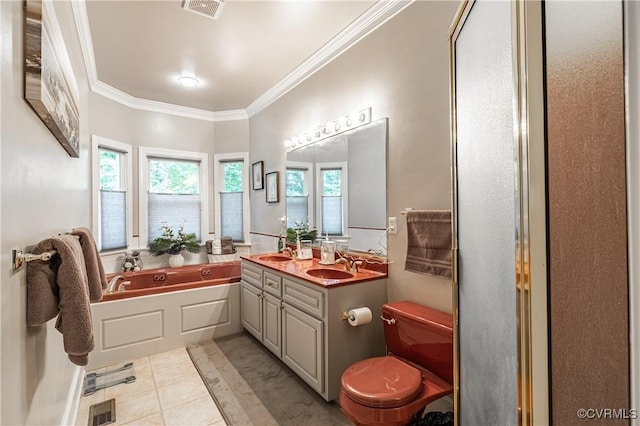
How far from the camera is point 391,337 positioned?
1.90 meters

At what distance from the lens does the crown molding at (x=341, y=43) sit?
84.4 inches

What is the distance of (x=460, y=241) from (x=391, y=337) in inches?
40.0

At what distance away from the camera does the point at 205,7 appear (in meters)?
2.20

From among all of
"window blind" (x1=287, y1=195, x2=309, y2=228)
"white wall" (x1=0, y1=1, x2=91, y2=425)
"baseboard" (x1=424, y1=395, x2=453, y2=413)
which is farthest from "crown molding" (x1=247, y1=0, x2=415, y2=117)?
"baseboard" (x1=424, y1=395, x2=453, y2=413)

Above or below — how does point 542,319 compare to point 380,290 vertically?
above

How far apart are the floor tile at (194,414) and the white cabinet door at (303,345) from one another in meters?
0.60

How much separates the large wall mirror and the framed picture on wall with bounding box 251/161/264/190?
820 millimetres

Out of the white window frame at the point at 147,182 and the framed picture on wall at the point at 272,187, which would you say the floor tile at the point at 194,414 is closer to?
the framed picture on wall at the point at 272,187

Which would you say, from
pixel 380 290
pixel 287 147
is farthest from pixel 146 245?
pixel 380 290

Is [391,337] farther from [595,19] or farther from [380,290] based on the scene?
[595,19]

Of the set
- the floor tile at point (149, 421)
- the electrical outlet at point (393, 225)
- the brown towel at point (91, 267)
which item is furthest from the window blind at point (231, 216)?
the brown towel at point (91, 267)

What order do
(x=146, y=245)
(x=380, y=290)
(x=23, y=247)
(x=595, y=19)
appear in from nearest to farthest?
(x=595, y=19) < (x=23, y=247) < (x=380, y=290) < (x=146, y=245)

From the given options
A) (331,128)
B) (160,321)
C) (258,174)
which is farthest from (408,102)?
(160,321)
